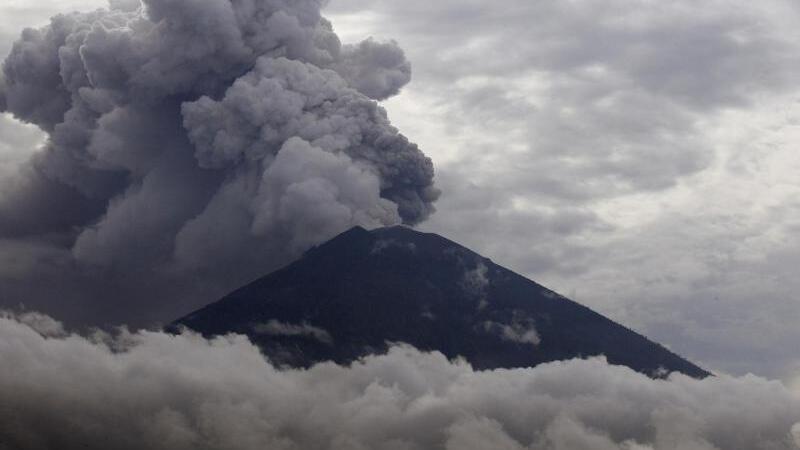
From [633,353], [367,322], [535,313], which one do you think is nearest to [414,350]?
[367,322]

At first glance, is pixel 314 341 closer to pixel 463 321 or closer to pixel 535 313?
pixel 463 321

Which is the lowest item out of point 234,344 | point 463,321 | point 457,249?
point 234,344

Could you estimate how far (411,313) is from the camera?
14288cm

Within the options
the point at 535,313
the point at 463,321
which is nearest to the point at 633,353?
the point at 535,313

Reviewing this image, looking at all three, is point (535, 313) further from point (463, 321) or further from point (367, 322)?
point (367, 322)

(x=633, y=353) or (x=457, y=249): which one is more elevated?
(x=457, y=249)

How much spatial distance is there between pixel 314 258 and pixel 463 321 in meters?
21.2

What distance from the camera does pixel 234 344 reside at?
138 meters

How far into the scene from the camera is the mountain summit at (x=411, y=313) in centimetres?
13862

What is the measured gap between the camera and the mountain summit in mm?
138625

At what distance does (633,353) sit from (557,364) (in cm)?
1719

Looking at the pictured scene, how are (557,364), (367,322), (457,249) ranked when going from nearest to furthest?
1. (557,364)
2. (367,322)
3. (457,249)

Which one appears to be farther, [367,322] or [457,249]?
[457,249]

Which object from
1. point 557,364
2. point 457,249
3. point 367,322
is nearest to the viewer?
point 557,364
